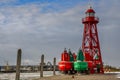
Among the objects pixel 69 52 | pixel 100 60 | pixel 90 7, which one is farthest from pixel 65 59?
pixel 90 7

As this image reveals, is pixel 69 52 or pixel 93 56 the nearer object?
pixel 69 52

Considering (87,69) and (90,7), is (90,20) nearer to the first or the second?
(90,7)

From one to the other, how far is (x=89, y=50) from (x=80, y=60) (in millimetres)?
10153

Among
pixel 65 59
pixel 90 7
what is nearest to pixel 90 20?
pixel 90 7

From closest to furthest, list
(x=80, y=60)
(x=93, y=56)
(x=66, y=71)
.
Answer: (x=80, y=60) < (x=66, y=71) < (x=93, y=56)

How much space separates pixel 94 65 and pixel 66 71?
17.4ft

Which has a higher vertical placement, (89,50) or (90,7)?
(90,7)

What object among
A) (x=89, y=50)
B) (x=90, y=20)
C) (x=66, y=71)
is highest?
(x=90, y=20)

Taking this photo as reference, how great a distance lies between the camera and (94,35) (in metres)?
66.2

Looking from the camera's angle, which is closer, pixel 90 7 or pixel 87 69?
pixel 87 69

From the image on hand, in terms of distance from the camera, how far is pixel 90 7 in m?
67.0

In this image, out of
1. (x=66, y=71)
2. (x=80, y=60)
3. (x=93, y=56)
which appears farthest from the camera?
(x=93, y=56)

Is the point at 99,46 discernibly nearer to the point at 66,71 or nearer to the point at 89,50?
the point at 89,50

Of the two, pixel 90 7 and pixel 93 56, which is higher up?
pixel 90 7
